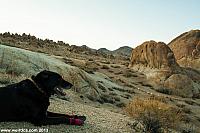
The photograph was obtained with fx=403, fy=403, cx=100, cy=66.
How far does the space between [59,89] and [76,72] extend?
1156 cm

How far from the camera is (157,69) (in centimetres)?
3806

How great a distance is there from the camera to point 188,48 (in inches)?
2141

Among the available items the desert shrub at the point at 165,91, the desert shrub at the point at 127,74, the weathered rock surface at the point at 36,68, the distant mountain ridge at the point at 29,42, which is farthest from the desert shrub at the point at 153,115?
the distant mountain ridge at the point at 29,42

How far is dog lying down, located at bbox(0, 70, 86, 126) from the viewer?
905cm

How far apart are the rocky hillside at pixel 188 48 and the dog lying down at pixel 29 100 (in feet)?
137

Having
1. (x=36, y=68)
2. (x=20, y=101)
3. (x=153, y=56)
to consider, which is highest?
(x=153, y=56)

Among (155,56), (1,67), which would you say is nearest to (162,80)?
(155,56)

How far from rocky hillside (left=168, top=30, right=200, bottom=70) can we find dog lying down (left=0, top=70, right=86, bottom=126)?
41.6 meters

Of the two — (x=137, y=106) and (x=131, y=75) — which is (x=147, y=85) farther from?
(x=137, y=106)

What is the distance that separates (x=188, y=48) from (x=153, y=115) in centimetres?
4302

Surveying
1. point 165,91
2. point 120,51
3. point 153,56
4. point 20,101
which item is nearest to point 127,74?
point 153,56

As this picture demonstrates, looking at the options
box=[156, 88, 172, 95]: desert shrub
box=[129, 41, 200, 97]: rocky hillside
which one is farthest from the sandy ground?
box=[129, 41, 200, 97]: rocky hillside

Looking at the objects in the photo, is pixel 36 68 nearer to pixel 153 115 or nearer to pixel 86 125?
pixel 153 115

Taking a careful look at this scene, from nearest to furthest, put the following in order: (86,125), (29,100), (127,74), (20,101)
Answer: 1. (20,101)
2. (29,100)
3. (86,125)
4. (127,74)
